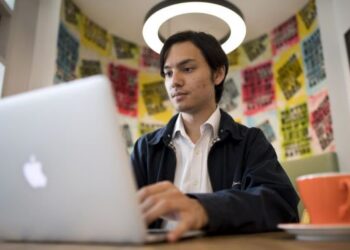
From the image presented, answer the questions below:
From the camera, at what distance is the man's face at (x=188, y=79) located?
40.7 inches

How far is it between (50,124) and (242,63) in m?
2.57

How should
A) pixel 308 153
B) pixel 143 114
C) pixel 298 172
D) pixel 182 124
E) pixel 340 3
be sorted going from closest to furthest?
pixel 182 124 → pixel 298 172 → pixel 340 3 → pixel 308 153 → pixel 143 114

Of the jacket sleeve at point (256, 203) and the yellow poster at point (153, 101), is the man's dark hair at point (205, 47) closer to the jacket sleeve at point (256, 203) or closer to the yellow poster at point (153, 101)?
the jacket sleeve at point (256, 203)

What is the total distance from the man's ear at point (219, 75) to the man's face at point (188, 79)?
33mm

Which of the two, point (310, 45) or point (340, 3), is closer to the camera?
point (340, 3)

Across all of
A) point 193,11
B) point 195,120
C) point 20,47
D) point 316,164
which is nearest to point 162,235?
point 195,120

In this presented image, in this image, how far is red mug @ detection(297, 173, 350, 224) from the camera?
365 mm

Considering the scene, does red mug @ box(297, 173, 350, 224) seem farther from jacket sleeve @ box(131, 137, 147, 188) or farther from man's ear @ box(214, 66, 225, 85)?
man's ear @ box(214, 66, 225, 85)

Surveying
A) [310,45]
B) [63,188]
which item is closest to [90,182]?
[63,188]

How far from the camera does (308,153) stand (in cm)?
215

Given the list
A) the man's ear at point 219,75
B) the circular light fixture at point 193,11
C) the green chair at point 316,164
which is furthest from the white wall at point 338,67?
the man's ear at point 219,75

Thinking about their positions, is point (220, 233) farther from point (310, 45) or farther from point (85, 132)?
point (310, 45)

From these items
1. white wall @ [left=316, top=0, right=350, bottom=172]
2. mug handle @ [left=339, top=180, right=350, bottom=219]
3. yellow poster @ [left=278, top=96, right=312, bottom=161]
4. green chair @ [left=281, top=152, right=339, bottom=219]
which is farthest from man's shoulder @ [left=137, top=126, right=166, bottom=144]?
yellow poster @ [left=278, top=96, right=312, bottom=161]

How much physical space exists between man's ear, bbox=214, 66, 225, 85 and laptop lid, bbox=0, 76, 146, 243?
0.87 metres
